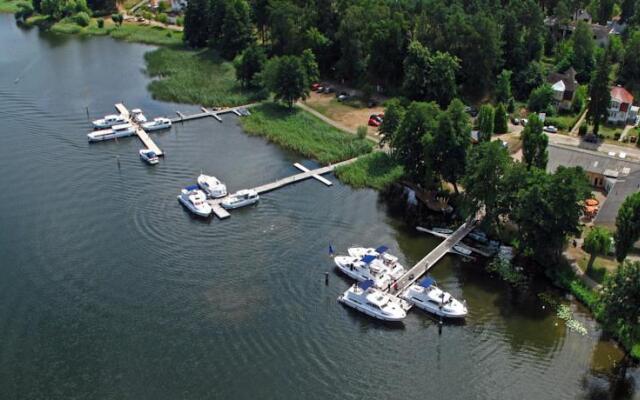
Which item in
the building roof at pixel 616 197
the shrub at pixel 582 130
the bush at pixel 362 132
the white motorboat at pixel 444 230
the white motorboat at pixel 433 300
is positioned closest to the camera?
the white motorboat at pixel 433 300

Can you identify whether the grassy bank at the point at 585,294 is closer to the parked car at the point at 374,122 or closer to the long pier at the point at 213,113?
the parked car at the point at 374,122

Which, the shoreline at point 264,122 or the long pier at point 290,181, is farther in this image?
the long pier at point 290,181

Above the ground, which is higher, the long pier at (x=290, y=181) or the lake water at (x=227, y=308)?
the long pier at (x=290, y=181)

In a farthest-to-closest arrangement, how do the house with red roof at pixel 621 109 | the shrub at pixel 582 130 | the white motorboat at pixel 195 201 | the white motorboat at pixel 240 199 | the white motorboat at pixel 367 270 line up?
the house with red roof at pixel 621 109, the shrub at pixel 582 130, the white motorboat at pixel 240 199, the white motorboat at pixel 195 201, the white motorboat at pixel 367 270

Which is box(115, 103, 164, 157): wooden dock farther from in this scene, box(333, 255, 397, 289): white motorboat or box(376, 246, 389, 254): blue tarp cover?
box(376, 246, 389, 254): blue tarp cover

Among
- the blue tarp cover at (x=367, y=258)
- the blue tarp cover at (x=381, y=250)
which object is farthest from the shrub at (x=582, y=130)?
the blue tarp cover at (x=367, y=258)

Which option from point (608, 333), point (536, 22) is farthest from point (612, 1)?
point (608, 333)

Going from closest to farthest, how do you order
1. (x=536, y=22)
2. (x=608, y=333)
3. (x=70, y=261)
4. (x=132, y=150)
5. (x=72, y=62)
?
1. (x=608, y=333)
2. (x=70, y=261)
3. (x=132, y=150)
4. (x=536, y=22)
5. (x=72, y=62)

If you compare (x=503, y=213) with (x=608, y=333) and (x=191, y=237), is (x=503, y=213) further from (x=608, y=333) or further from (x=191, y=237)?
(x=191, y=237)
